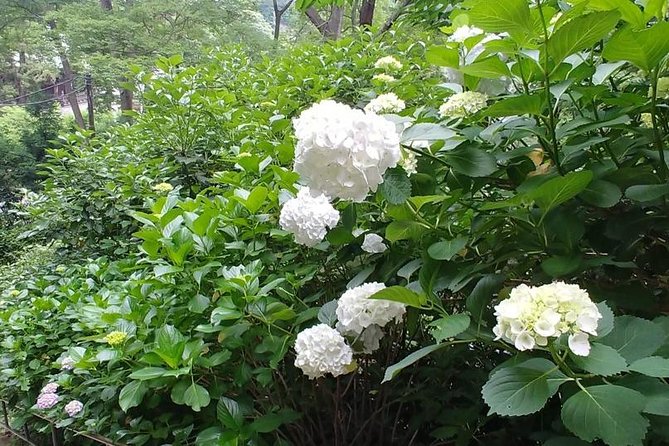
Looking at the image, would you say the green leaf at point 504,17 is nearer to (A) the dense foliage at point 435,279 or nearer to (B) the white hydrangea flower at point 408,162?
(A) the dense foliage at point 435,279

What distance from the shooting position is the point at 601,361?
55cm

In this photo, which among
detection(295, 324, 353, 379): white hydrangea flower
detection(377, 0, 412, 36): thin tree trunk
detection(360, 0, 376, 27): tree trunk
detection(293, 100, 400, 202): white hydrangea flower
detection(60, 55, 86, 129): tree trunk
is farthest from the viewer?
detection(60, 55, 86, 129): tree trunk

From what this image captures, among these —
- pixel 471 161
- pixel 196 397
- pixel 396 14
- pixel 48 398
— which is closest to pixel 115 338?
pixel 196 397

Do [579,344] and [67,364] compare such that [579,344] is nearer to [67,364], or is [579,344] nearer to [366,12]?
[67,364]

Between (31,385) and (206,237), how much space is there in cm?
110

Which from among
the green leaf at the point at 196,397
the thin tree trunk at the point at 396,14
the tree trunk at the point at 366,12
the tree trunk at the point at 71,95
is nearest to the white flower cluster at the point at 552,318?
the green leaf at the point at 196,397

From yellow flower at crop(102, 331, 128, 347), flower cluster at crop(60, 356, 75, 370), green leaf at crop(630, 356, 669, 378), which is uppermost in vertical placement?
green leaf at crop(630, 356, 669, 378)

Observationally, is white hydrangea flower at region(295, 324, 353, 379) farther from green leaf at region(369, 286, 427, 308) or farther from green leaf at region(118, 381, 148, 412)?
green leaf at region(118, 381, 148, 412)

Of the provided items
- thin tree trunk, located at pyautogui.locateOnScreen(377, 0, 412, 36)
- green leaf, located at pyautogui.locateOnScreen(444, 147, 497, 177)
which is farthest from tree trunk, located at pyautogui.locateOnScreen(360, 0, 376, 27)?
→ green leaf, located at pyautogui.locateOnScreen(444, 147, 497, 177)

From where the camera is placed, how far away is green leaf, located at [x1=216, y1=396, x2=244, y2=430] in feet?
3.65

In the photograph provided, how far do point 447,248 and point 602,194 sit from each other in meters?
0.25

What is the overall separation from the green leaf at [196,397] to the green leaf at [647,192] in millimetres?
920

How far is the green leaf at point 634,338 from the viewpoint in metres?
0.60

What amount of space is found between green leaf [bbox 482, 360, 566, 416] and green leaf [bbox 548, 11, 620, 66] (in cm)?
44
